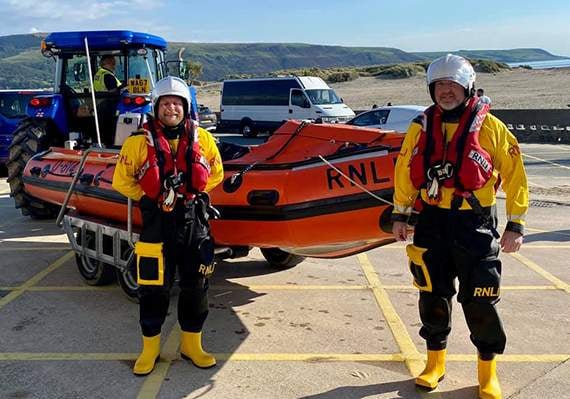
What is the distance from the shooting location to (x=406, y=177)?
3.69m

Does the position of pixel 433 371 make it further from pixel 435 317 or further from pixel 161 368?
pixel 161 368

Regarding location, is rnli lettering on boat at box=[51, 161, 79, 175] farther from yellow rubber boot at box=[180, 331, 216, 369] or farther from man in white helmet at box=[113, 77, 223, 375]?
yellow rubber boot at box=[180, 331, 216, 369]

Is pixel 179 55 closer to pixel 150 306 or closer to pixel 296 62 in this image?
pixel 150 306

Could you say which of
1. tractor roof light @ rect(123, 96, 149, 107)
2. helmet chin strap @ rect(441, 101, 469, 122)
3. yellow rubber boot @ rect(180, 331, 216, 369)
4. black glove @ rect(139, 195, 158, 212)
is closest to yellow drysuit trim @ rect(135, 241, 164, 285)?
black glove @ rect(139, 195, 158, 212)

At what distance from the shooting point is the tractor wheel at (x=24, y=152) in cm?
852

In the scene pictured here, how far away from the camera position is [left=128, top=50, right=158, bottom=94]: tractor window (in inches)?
334

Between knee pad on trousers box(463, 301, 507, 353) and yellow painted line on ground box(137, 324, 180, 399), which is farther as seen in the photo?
yellow painted line on ground box(137, 324, 180, 399)

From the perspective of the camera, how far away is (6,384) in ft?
12.7

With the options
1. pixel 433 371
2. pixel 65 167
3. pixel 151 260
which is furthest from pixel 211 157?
pixel 65 167

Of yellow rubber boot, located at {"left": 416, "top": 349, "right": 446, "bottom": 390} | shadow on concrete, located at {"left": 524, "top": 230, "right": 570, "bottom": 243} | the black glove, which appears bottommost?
shadow on concrete, located at {"left": 524, "top": 230, "right": 570, "bottom": 243}

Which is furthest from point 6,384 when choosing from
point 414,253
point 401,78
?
point 401,78

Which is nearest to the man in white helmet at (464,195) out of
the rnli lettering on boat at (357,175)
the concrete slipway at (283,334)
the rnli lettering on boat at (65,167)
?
the concrete slipway at (283,334)

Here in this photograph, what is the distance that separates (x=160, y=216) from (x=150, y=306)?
60cm

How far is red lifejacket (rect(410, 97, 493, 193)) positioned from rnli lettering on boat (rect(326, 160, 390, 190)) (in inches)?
30.0
